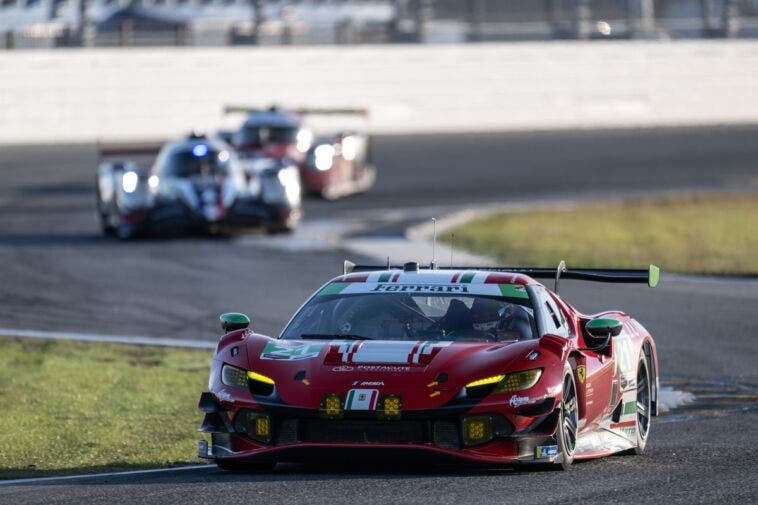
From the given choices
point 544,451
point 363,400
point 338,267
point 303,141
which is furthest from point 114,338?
point 303,141

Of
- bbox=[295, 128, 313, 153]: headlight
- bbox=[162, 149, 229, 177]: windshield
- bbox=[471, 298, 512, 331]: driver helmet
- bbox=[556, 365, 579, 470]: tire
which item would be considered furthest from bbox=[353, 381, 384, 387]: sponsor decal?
bbox=[295, 128, 313, 153]: headlight

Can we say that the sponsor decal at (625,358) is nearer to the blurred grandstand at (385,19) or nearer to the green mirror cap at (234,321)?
the green mirror cap at (234,321)

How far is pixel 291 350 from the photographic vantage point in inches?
347

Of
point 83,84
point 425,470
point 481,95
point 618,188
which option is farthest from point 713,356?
point 481,95

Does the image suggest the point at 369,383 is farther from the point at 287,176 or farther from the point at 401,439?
the point at 287,176

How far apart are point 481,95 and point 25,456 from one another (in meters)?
32.7

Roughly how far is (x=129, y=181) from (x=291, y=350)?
1564cm

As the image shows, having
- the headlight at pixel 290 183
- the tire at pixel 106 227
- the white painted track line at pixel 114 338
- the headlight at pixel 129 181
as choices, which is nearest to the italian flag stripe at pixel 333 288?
the white painted track line at pixel 114 338

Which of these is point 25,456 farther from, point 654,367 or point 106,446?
point 654,367

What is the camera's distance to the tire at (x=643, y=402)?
32.4ft

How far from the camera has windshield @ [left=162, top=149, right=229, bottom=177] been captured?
79.9 ft

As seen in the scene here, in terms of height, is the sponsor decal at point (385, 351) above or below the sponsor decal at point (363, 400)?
above

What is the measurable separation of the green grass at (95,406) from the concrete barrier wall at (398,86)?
22.3 metres

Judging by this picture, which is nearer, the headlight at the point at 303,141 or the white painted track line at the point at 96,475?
the white painted track line at the point at 96,475
